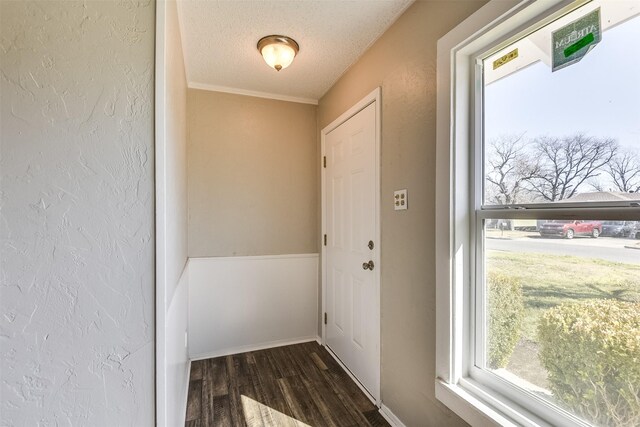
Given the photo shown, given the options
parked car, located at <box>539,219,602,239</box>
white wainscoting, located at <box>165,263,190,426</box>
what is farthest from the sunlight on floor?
parked car, located at <box>539,219,602,239</box>

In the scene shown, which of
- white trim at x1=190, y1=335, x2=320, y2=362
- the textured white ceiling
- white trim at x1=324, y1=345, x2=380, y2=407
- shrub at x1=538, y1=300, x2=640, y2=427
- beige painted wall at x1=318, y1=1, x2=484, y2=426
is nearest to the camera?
shrub at x1=538, y1=300, x2=640, y2=427

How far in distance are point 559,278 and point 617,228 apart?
0.79 feet

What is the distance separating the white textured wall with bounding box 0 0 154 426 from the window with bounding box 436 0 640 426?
127 centimetres

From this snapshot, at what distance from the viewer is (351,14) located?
1659 millimetres

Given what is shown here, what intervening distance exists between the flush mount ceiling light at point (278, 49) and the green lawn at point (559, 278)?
1658mm

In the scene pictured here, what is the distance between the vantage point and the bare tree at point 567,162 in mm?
935

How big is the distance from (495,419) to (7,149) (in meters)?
1.94

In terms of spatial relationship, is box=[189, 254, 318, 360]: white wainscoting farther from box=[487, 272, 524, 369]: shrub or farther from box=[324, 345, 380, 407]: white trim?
box=[487, 272, 524, 369]: shrub

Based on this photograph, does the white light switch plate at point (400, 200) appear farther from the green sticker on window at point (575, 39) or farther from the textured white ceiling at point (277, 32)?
the textured white ceiling at point (277, 32)

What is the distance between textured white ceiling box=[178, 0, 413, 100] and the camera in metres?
1.60

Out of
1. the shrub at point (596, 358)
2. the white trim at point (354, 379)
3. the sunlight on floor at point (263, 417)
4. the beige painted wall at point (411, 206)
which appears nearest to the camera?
the shrub at point (596, 358)

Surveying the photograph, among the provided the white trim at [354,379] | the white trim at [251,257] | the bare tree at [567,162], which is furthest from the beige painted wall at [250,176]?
the bare tree at [567,162]

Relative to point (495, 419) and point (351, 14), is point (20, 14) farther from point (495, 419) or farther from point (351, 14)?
point (495, 419)

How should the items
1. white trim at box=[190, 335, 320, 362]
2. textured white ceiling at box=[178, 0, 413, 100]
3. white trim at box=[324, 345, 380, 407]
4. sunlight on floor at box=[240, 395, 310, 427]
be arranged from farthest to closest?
white trim at box=[190, 335, 320, 362]
white trim at box=[324, 345, 380, 407]
sunlight on floor at box=[240, 395, 310, 427]
textured white ceiling at box=[178, 0, 413, 100]
